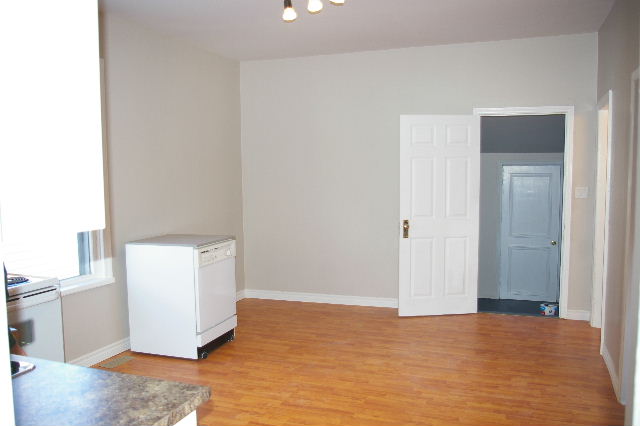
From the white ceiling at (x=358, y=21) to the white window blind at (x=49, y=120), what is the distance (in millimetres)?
3073

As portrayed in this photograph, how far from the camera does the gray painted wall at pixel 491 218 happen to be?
6.92 metres

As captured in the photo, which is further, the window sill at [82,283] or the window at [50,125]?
the window sill at [82,283]

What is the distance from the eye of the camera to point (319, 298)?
225 inches

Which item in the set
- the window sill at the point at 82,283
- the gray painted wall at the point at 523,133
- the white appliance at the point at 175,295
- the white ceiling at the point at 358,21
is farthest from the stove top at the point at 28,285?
the gray painted wall at the point at 523,133

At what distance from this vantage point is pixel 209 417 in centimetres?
293

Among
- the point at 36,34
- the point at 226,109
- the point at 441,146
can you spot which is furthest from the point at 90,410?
the point at 226,109

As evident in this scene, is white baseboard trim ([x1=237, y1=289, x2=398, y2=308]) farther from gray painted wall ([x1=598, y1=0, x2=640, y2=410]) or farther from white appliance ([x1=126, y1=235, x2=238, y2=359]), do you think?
gray painted wall ([x1=598, y1=0, x2=640, y2=410])

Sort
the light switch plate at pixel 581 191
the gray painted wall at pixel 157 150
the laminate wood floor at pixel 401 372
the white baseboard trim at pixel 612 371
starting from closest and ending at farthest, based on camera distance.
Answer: the laminate wood floor at pixel 401 372 → the white baseboard trim at pixel 612 371 → the gray painted wall at pixel 157 150 → the light switch plate at pixel 581 191

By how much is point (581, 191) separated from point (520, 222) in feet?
7.02

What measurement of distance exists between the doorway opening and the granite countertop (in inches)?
231

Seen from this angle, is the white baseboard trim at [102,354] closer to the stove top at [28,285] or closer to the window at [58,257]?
the window at [58,257]

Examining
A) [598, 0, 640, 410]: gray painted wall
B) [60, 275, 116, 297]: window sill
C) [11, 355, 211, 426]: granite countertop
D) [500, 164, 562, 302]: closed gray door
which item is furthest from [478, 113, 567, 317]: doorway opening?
[11, 355, 211, 426]: granite countertop

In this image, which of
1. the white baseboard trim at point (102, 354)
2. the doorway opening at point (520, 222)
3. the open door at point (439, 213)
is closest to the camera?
the white baseboard trim at point (102, 354)

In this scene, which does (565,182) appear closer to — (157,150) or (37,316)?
(157,150)
